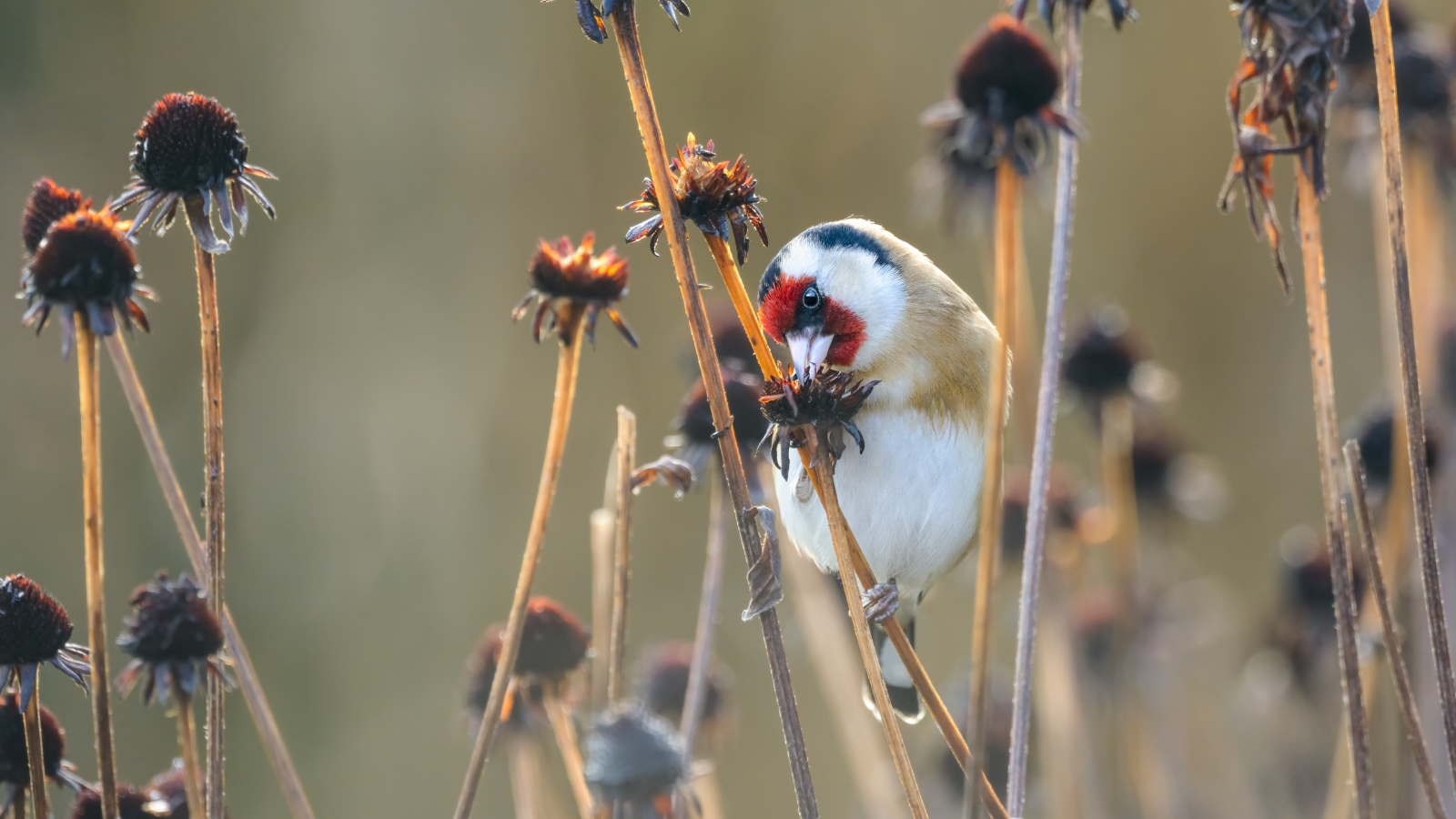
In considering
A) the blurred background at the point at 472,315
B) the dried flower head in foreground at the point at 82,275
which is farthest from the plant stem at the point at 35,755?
the blurred background at the point at 472,315

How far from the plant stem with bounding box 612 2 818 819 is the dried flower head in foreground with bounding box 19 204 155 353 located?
56 cm

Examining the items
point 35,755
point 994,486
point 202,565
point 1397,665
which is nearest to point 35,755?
point 35,755

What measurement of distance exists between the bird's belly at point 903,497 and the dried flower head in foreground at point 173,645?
0.84m

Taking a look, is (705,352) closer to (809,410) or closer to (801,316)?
(809,410)

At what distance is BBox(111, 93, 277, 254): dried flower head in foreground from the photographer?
1310 millimetres

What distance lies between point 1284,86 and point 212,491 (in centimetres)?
120

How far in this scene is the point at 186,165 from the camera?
1317mm

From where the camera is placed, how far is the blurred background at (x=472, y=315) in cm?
417

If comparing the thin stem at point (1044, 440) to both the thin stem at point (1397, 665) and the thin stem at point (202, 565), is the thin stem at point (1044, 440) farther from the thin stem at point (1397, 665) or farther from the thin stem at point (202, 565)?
the thin stem at point (202, 565)

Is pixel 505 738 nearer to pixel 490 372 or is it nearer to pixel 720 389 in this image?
pixel 720 389

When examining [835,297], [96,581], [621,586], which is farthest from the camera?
[835,297]

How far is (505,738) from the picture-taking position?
5.92 feet

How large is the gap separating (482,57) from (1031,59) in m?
3.26

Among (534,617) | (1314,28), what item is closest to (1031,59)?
(1314,28)
